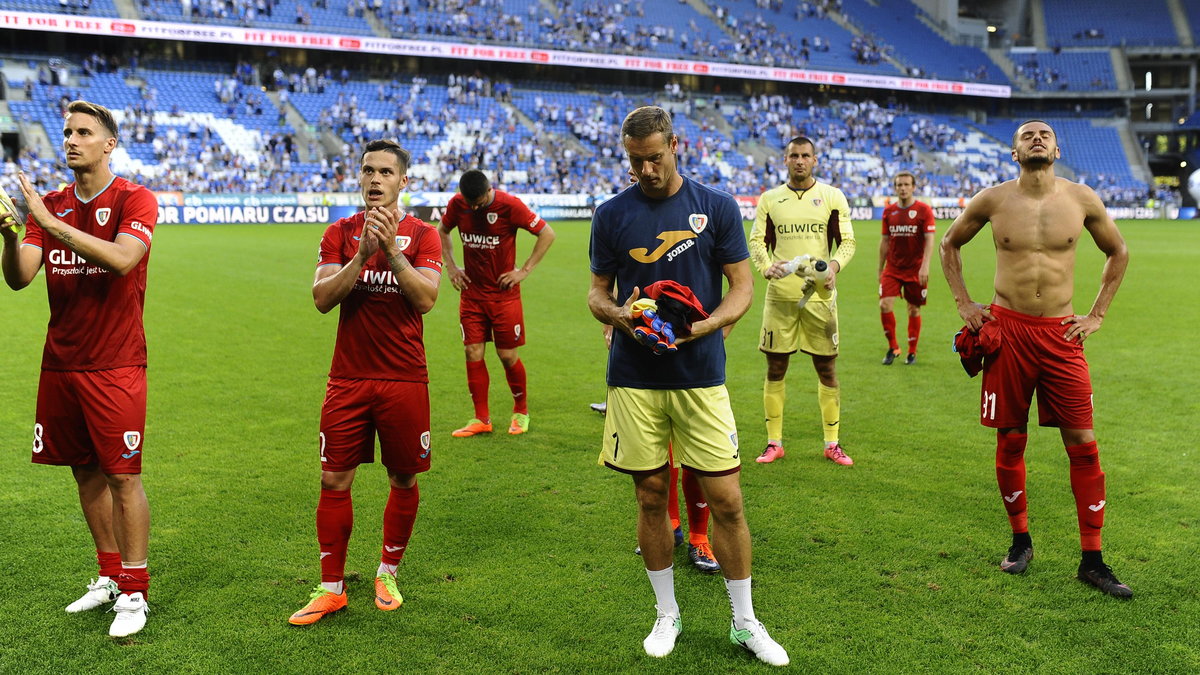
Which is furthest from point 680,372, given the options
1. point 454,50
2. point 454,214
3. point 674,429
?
point 454,50

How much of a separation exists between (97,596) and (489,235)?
4.46 metres

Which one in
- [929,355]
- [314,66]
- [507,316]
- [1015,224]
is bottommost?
[929,355]

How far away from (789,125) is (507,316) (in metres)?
51.9

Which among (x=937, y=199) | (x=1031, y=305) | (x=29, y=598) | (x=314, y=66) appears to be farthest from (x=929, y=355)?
(x=314, y=66)

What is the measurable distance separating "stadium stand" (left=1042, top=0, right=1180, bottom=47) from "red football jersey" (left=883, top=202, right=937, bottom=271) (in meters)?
68.3

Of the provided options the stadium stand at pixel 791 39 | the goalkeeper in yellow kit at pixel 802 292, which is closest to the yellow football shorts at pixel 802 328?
the goalkeeper in yellow kit at pixel 802 292

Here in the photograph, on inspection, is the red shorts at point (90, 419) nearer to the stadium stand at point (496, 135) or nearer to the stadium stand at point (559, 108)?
the stadium stand at point (559, 108)

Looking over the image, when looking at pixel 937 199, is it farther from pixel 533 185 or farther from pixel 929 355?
pixel 929 355

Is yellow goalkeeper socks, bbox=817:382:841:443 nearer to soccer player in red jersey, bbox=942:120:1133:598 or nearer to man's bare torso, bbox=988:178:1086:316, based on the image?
soccer player in red jersey, bbox=942:120:1133:598

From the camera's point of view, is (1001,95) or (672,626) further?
(1001,95)

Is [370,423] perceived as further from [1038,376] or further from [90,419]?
[1038,376]

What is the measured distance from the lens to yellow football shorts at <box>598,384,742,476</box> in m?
4.12

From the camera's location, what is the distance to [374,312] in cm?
451

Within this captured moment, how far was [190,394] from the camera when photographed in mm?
9242
